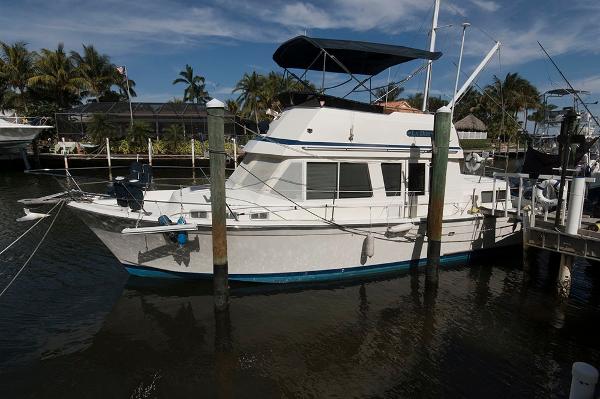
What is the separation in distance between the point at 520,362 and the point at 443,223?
12.3 feet

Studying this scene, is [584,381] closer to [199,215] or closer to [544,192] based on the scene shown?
[199,215]

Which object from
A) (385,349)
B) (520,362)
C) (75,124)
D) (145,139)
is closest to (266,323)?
(385,349)

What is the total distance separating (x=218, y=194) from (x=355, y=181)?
3463mm

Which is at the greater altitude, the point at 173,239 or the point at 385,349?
the point at 173,239

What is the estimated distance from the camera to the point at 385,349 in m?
6.75

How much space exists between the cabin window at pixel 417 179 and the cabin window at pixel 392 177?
345 mm

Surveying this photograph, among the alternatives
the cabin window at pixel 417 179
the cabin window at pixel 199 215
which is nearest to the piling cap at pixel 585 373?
the cabin window at pixel 199 215

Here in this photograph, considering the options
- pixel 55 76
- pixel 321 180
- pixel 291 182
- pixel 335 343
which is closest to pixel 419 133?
pixel 321 180

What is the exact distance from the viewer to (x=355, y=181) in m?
9.06

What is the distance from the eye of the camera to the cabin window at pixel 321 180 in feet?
28.5

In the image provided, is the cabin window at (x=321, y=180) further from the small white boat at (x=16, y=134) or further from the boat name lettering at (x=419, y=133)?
the small white boat at (x=16, y=134)

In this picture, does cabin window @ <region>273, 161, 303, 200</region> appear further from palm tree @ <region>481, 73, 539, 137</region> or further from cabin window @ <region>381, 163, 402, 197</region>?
palm tree @ <region>481, 73, 539, 137</region>

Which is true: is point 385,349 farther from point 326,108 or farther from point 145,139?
point 145,139

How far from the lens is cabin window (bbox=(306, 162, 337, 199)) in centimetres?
867
